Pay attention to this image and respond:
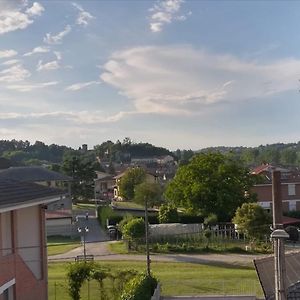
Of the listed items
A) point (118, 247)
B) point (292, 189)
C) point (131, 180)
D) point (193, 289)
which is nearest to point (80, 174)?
point (131, 180)

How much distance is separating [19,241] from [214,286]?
10.3 metres

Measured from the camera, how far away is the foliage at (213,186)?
4728 cm

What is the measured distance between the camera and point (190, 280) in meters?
24.1

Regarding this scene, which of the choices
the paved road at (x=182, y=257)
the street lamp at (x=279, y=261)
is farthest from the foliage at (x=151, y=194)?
the street lamp at (x=279, y=261)

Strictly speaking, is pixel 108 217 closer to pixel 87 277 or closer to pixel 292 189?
pixel 292 189

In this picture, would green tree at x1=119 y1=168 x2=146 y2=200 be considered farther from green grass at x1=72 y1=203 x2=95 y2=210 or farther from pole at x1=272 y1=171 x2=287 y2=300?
pole at x1=272 y1=171 x2=287 y2=300

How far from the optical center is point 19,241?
15336 millimetres

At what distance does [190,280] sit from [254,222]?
52.5 feet

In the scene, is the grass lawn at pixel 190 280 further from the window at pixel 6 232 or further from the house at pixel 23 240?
the window at pixel 6 232

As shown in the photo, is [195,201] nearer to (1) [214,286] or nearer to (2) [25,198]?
(1) [214,286]

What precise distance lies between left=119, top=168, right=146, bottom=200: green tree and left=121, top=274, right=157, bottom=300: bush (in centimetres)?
6156

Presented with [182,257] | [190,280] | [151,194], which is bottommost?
[182,257]

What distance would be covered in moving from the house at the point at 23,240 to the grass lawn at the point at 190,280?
14.2ft

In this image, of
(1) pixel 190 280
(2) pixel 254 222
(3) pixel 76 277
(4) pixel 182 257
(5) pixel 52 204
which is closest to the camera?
(3) pixel 76 277
